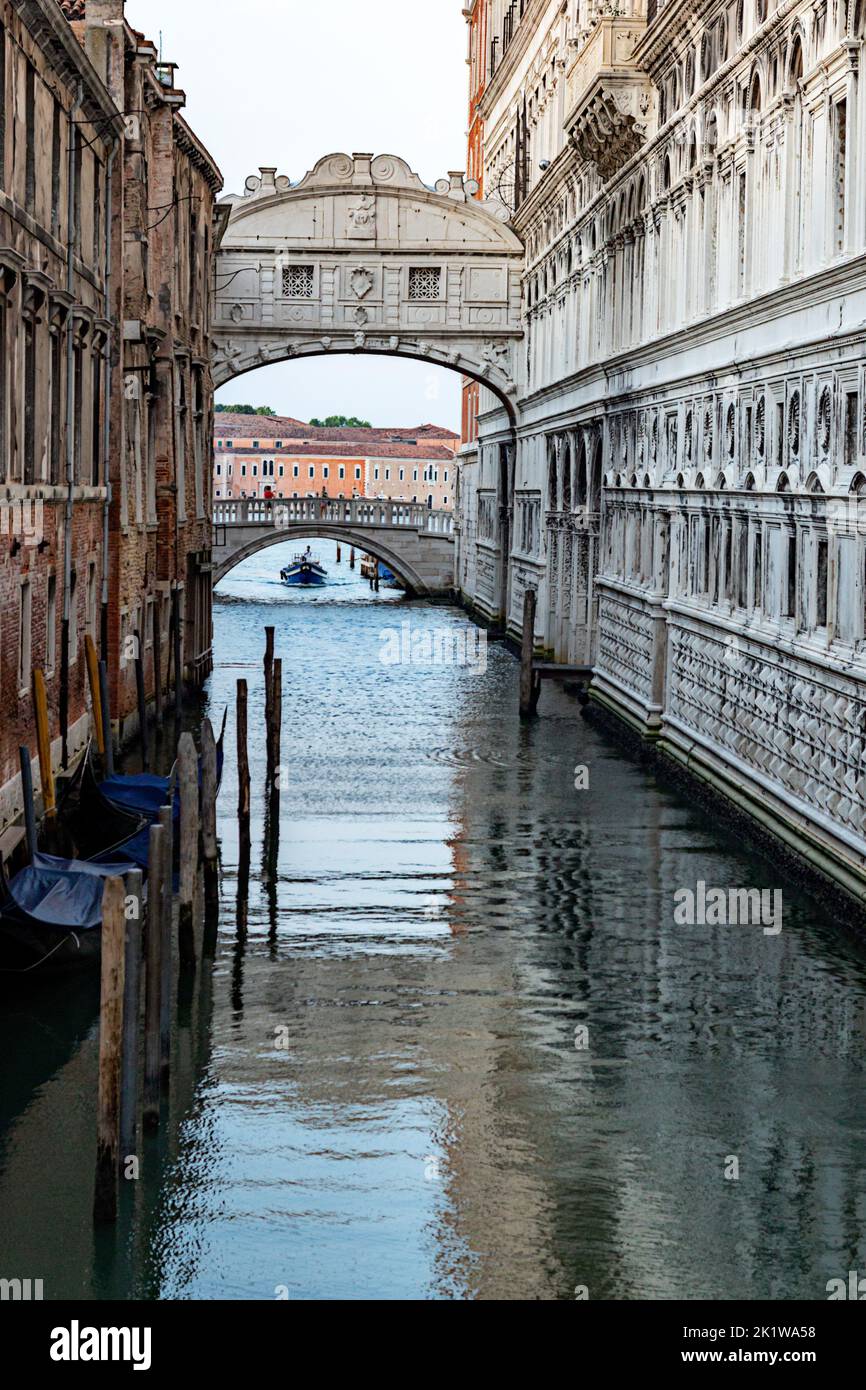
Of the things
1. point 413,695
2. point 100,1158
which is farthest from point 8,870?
point 413,695

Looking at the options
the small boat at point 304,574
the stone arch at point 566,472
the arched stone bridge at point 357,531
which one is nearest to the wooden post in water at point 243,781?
the stone arch at point 566,472

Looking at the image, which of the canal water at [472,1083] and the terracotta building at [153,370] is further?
the terracotta building at [153,370]

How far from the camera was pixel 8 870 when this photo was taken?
12.2 meters

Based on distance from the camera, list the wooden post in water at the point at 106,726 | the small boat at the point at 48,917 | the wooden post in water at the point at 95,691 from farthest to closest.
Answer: the wooden post in water at the point at 95,691, the wooden post in water at the point at 106,726, the small boat at the point at 48,917

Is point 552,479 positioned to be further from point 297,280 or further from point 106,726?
point 106,726

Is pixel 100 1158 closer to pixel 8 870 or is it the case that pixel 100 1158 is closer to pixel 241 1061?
pixel 241 1061

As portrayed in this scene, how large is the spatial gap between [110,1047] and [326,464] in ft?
346

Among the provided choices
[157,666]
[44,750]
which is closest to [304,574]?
[157,666]

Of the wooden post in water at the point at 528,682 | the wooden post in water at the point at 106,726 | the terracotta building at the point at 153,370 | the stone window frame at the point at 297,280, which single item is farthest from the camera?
the stone window frame at the point at 297,280

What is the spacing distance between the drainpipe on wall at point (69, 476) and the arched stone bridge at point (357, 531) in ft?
87.4

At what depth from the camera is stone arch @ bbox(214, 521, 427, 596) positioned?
4347cm

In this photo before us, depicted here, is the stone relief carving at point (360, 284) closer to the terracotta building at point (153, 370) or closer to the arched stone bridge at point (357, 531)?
the terracotta building at point (153, 370)

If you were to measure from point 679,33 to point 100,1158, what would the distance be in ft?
43.3

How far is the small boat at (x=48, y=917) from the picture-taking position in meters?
10.6
